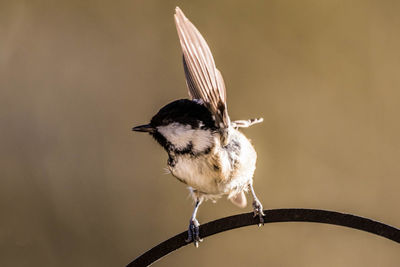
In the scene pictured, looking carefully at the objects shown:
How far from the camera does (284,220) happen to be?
1.29m

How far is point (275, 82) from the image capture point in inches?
127

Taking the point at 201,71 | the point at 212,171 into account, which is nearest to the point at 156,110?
the point at 212,171

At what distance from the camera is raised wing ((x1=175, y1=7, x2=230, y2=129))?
1304 mm

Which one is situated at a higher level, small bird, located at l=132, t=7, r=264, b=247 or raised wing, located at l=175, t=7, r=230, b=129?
raised wing, located at l=175, t=7, r=230, b=129

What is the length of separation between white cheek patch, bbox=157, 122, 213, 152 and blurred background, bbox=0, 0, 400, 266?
151 cm

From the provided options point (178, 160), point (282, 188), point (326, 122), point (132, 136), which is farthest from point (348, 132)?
point (178, 160)

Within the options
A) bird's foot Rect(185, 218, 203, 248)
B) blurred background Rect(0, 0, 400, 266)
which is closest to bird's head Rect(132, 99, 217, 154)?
bird's foot Rect(185, 218, 203, 248)

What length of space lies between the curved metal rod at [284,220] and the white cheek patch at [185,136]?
0.86 feet

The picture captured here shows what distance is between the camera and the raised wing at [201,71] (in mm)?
1304

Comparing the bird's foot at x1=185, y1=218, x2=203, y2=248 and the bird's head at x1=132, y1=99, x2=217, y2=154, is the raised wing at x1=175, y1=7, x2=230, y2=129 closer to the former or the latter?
the bird's head at x1=132, y1=99, x2=217, y2=154

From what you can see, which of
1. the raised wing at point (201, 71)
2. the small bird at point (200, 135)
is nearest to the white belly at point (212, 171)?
the small bird at point (200, 135)

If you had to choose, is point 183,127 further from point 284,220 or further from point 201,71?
point 284,220

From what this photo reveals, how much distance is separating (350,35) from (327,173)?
0.82 m

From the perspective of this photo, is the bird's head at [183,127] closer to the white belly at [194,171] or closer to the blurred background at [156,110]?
the white belly at [194,171]
